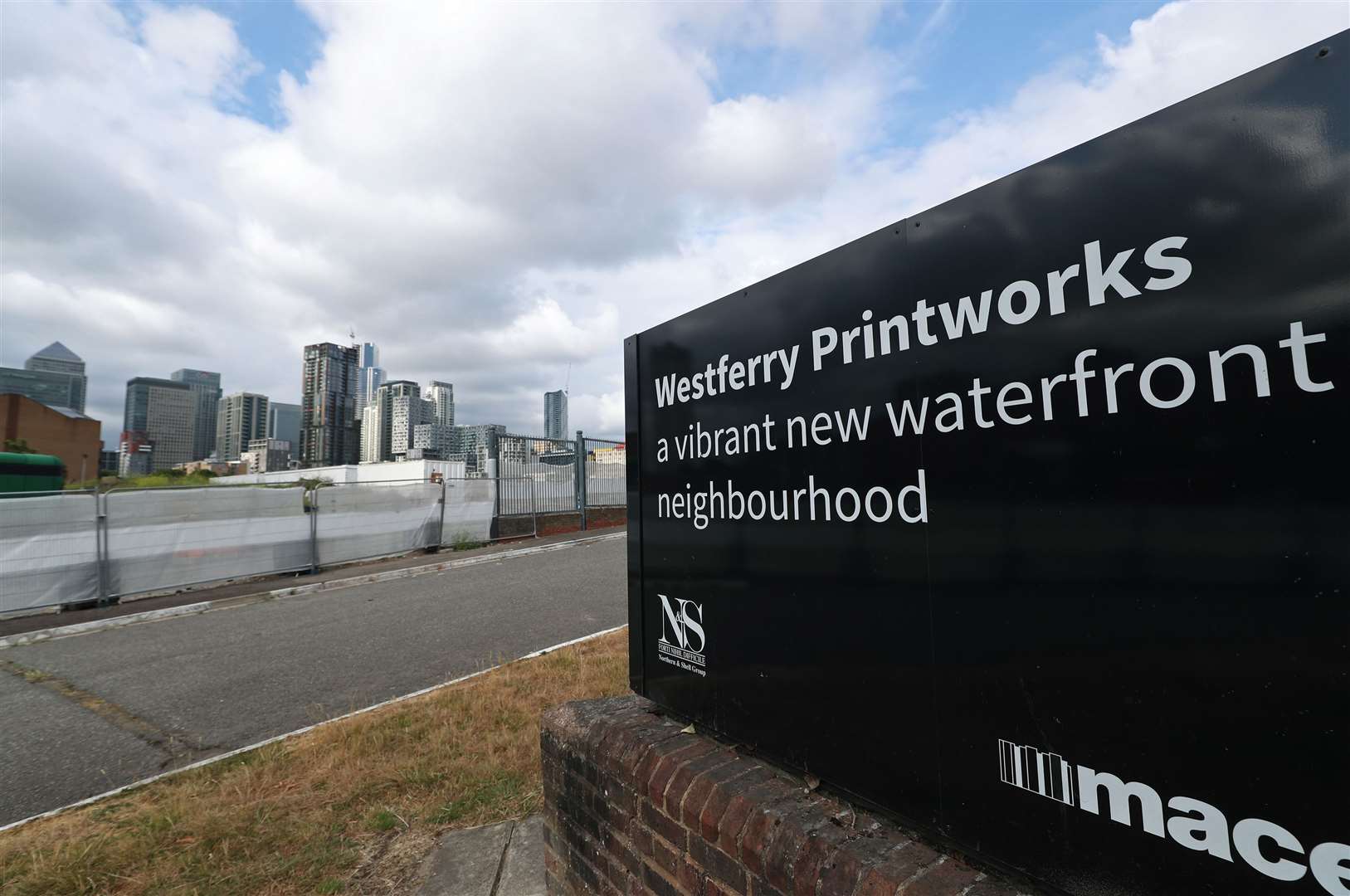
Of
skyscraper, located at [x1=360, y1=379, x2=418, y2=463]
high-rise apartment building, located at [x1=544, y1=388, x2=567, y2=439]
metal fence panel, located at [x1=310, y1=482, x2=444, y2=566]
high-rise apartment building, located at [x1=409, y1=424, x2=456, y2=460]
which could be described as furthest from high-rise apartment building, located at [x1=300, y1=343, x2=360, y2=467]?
metal fence panel, located at [x1=310, y1=482, x2=444, y2=566]

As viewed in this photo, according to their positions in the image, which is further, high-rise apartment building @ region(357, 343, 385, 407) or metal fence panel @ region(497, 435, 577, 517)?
high-rise apartment building @ region(357, 343, 385, 407)

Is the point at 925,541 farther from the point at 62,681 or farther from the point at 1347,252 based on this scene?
the point at 62,681

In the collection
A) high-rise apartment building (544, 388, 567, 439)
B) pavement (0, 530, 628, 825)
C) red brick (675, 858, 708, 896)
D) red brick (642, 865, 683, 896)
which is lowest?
pavement (0, 530, 628, 825)

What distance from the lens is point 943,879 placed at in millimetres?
1403

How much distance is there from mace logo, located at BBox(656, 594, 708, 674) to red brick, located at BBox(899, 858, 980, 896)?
0.94m

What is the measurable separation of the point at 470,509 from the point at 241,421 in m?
158

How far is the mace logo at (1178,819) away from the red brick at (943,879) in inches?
9.8

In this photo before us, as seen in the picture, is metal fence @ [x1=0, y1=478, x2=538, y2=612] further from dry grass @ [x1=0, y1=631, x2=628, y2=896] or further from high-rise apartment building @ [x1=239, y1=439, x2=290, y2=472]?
high-rise apartment building @ [x1=239, y1=439, x2=290, y2=472]

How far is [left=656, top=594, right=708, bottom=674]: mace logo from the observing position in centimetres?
224

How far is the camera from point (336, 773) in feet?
Result: 12.2

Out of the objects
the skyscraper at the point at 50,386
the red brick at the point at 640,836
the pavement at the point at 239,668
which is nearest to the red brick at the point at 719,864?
the red brick at the point at 640,836

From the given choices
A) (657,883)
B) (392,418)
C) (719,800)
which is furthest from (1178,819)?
(392,418)

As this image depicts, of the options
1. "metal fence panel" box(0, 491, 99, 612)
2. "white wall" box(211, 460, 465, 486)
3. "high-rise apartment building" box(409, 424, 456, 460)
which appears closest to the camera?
"metal fence panel" box(0, 491, 99, 612)

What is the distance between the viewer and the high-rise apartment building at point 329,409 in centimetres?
10412
